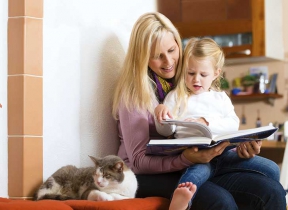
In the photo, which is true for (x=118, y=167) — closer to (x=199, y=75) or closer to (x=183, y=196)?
(x=183, y=196)

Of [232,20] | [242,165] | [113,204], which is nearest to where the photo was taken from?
[113,204]

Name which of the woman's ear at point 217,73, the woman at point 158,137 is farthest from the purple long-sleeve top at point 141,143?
the woman's ear at point 217,73

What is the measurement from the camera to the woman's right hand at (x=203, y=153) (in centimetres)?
196

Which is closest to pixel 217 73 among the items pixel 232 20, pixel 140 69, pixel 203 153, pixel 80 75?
pixel 140 69

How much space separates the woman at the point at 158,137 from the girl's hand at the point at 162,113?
13cm

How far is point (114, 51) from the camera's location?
2414mm

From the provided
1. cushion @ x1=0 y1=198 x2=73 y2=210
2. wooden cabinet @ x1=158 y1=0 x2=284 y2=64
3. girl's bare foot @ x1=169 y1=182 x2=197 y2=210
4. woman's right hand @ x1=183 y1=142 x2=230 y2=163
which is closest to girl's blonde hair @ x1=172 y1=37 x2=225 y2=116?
woman's right hand @ x1=183 y1=142 x2=230 y2=163

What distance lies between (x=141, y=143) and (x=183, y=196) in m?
0.41

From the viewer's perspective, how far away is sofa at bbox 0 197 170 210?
5.16 feet

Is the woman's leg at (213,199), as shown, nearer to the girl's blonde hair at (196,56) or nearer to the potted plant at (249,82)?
the girl's blonde hair at (196,56)

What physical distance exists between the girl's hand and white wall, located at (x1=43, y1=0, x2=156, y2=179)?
352 mm

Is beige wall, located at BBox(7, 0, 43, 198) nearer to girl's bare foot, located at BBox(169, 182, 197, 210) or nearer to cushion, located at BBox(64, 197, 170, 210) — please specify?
cushion, located at BBox(64, 197, 170, 210)

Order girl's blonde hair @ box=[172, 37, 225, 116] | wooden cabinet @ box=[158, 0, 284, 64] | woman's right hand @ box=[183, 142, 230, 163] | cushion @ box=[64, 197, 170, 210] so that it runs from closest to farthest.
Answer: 1. cushion @ box=[64, 197, 170, 210]
2. woman's right hand @ box=[183, 142, 230, 163]
3. girl's blonde hair @ box=[172, 37, 225, 116]
4. wooden cabinet @ box=[158, 0, 284, 64]

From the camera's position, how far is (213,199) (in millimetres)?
1881
